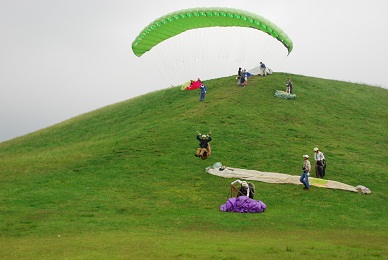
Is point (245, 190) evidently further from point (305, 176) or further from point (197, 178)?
point (197, 178)

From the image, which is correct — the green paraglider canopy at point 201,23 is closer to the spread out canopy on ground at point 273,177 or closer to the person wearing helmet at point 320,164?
the person wearing helmet at point 320,164

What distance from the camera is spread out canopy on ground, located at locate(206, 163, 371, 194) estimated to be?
84.5ft

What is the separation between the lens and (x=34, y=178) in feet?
93.4

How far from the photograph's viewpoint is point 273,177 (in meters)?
27.4

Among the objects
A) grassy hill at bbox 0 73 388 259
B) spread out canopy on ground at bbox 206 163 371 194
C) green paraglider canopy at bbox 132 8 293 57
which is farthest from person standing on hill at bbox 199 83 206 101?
spread out canopy on ground at bbox 206 163 371 194

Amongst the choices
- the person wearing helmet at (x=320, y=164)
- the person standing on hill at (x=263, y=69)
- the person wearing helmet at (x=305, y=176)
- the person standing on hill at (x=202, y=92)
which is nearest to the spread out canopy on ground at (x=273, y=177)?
the person wearing helmet at (x=305, y=176)

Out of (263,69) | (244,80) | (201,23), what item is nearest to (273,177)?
(201,23)

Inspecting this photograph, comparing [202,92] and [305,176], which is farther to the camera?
[202,92]

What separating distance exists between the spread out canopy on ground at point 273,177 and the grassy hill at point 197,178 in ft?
2.12

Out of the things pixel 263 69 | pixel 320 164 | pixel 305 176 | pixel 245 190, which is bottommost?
pixel 245 190

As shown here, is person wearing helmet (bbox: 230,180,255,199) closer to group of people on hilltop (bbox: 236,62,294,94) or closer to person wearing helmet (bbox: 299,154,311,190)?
person wearing helmet (bbox: 299,154,311,190)

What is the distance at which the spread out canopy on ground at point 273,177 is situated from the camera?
25.8 meters

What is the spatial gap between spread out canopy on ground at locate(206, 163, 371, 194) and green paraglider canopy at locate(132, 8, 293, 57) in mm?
11105

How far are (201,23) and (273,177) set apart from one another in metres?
13.5
